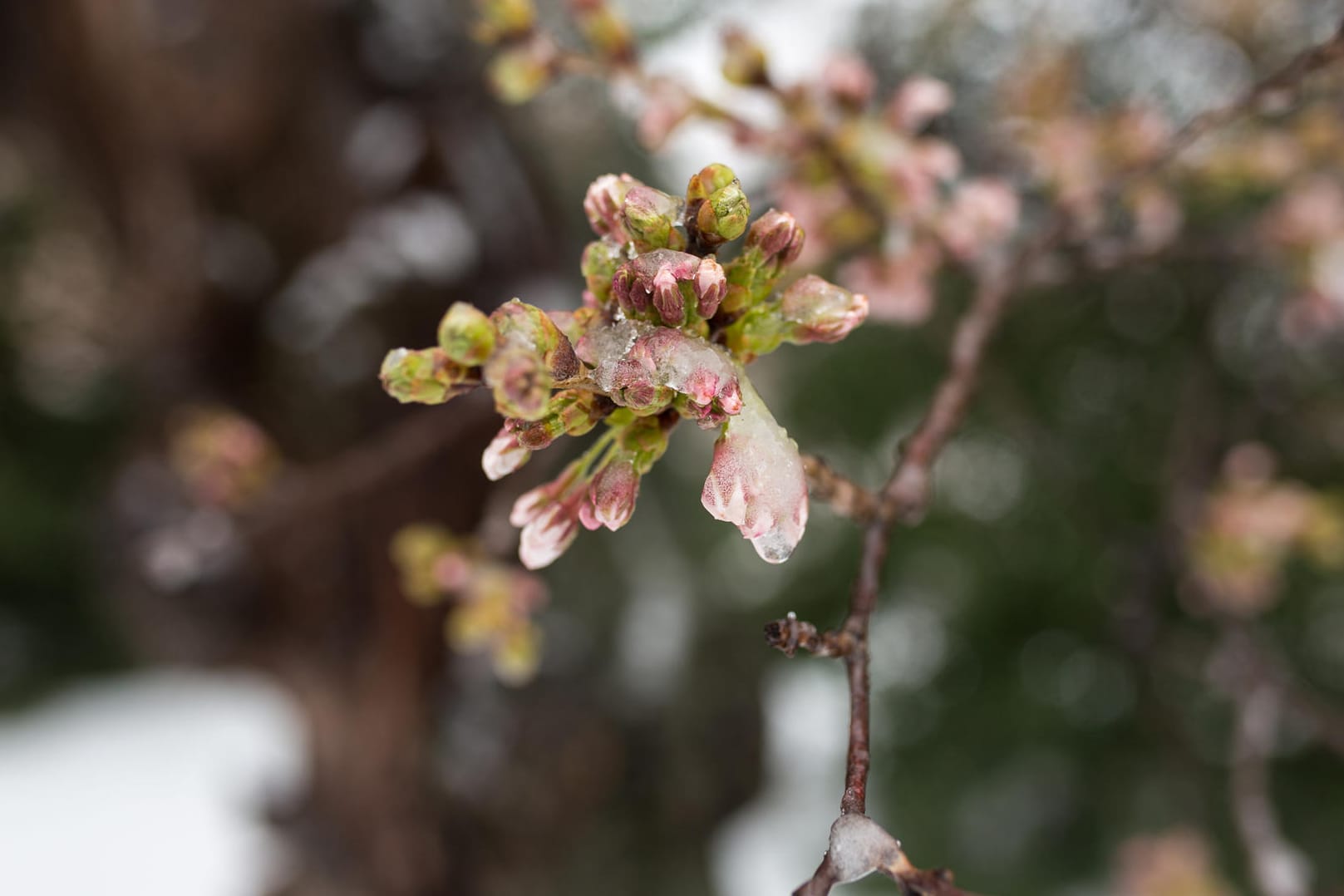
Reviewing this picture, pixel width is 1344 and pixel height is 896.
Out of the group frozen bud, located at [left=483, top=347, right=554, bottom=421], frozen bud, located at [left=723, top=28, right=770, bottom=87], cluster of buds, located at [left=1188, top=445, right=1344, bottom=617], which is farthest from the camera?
cluster of buds, located at [left=1188, top=445, right=1344, bottom=617]

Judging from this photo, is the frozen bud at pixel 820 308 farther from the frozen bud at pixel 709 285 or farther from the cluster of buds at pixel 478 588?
the cluster of buds at pixel 478 588

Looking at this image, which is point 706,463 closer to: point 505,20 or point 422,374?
point 505,20

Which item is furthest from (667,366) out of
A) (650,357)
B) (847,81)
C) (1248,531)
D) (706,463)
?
(706,463)

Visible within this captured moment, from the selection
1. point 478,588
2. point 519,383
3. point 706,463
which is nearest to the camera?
point 519,383

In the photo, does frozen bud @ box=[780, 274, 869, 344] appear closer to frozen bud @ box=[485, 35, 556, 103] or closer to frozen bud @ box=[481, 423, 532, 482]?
frozen bud @ box=[481, 423, 532, 482]

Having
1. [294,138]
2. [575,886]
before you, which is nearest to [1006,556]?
[575,886]

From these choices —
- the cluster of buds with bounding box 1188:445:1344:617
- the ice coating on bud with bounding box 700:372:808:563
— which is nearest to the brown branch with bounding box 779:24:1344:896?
the ice coating on bud with bounding box 700:372:808:563

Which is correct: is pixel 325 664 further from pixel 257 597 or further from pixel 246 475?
pixel 246 475
